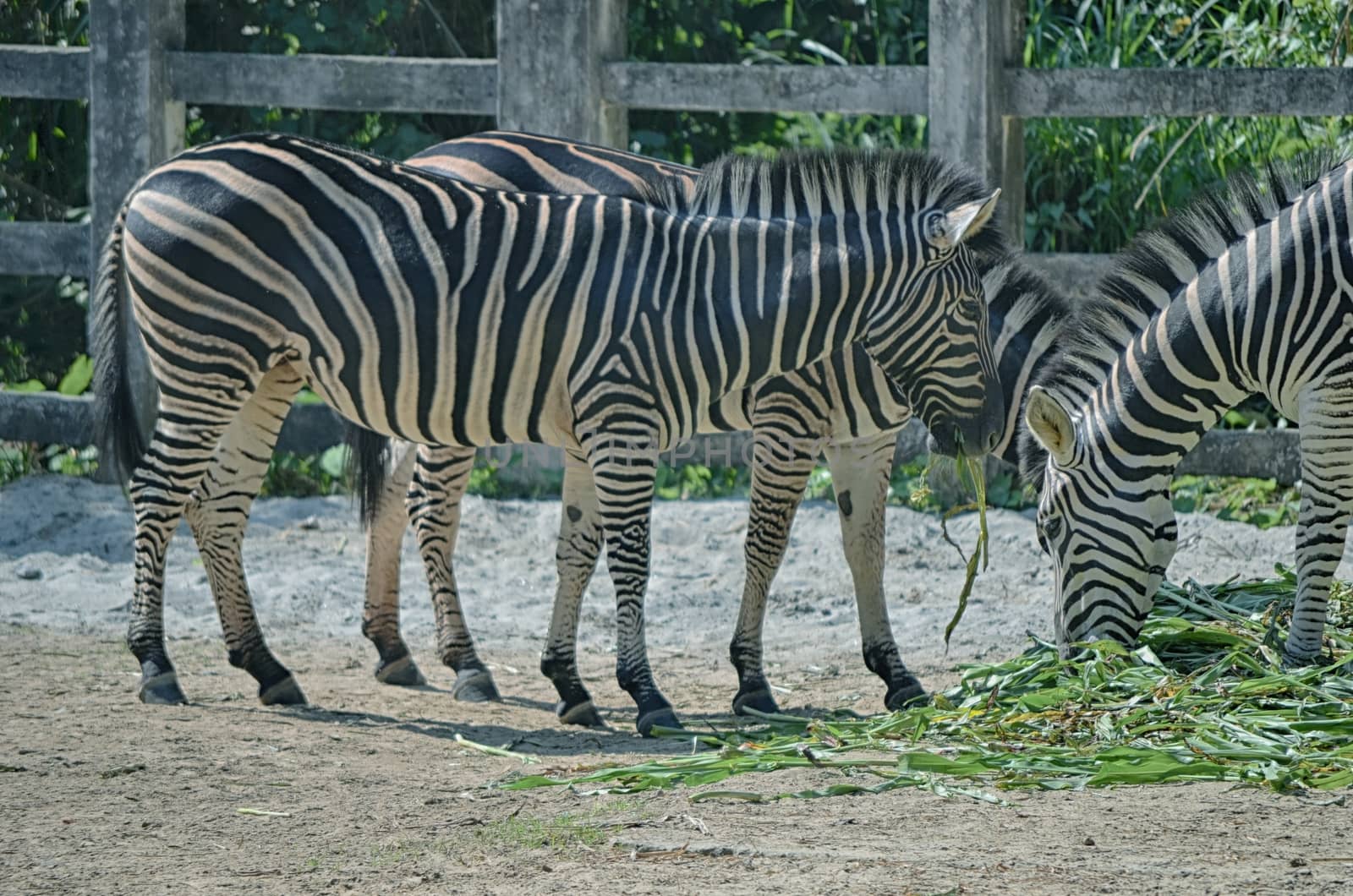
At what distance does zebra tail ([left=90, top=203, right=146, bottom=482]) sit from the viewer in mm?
6383

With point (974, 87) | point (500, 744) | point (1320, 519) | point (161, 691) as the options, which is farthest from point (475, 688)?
point (974, 87)

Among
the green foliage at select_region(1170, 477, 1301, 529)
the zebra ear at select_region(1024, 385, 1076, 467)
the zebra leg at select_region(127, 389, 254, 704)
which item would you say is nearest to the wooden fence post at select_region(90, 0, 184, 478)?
the zebra leg at select_region(127, 389, 254, 704)

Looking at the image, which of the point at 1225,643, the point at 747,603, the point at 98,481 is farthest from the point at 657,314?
the point at 98,481

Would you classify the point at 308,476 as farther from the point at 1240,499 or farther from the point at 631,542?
the point at 1240,499

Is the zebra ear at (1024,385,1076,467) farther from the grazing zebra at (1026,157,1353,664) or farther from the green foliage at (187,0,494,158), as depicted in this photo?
the green foliage at (187,0,494,158)

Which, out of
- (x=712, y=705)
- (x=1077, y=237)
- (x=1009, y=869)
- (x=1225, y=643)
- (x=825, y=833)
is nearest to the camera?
(x=1009, y=869)

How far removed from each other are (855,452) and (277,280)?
2329 mm

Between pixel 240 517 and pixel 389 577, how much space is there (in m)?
0.78

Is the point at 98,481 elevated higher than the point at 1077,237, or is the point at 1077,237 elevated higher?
the point at 1077,237

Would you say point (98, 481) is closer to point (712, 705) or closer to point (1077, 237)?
point (712, 705)

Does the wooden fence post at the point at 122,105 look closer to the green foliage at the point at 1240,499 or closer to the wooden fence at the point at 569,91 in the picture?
the wooden fence at the point at 569,91

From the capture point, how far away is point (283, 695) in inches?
242

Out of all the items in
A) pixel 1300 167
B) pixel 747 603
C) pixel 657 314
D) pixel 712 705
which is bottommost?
pixel 712 705

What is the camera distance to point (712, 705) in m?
6.39
